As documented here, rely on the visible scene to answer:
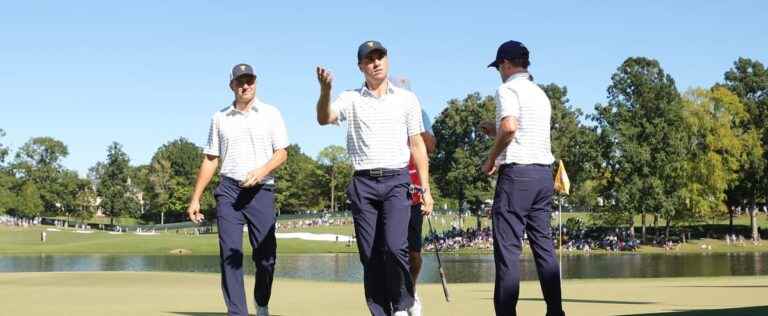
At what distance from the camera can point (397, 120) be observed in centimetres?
740

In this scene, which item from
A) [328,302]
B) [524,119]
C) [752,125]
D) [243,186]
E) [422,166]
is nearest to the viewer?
[524,119]

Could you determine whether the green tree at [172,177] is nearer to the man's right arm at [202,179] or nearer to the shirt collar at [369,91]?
the man's right arm at [202,179]

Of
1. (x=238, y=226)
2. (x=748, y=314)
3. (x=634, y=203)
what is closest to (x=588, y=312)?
(x=748, y=314)

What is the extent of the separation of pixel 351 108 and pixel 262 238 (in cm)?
193

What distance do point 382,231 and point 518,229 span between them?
1.12 m

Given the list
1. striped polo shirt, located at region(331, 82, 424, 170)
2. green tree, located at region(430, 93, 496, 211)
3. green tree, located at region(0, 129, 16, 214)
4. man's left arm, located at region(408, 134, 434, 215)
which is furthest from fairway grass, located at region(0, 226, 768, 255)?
striped polo shirt, located at region(331, 82, 424, 170)

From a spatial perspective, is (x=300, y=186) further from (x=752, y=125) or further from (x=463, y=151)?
(x=752, y=125)

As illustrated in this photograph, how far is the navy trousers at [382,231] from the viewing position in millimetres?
7207

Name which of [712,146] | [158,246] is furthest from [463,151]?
[158,246]

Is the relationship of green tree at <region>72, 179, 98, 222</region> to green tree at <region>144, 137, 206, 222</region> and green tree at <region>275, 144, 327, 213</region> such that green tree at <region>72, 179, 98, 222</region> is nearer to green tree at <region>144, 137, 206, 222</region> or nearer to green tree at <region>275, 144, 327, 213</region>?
green tree at <region>144, 137, 206, 222</region>

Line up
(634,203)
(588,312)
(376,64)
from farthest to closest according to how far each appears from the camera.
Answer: (634,203)
(588,312)
(376,64)

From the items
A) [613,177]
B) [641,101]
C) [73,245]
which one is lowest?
[73,245]

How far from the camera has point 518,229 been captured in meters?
6.88

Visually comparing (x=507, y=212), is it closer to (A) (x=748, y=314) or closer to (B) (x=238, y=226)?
(A) (x=748, y=314)
